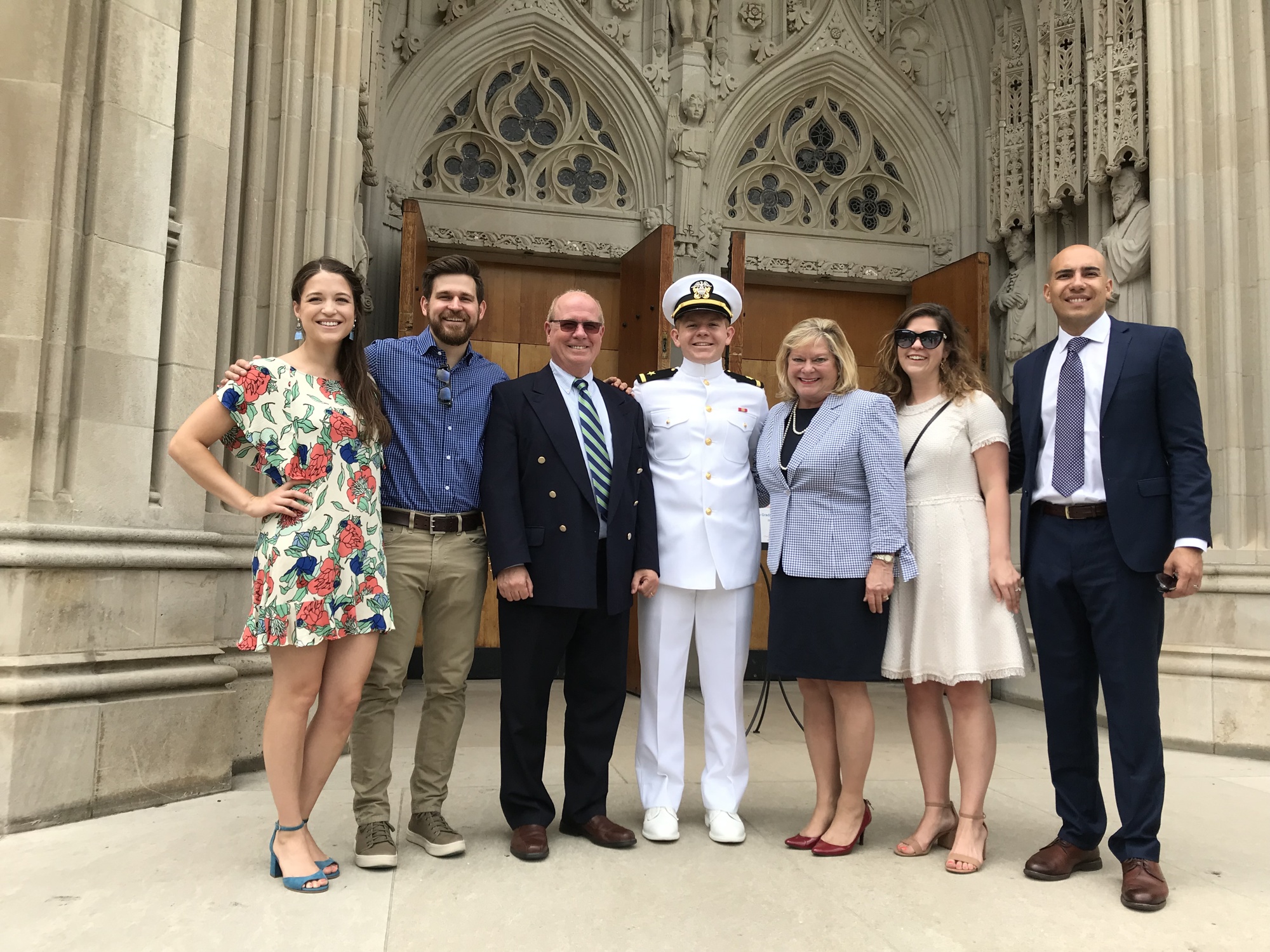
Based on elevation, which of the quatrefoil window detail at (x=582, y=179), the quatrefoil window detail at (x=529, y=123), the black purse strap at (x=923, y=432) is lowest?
the black purse strap at (x=923, y=432)

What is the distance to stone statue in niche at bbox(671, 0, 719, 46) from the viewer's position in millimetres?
7691

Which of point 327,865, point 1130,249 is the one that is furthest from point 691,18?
point 327,865

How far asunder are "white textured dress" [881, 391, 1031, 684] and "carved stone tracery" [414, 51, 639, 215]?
490 centimetres

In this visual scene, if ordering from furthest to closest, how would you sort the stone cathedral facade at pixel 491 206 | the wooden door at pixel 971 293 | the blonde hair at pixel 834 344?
the wooden door at pixel 971 293
the stone cathedral facade at pixel 491 206
the blonde hair at pixel 834 344

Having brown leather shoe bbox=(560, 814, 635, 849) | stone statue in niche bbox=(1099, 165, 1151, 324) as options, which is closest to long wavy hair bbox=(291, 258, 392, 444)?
brown leather shoe bbox=(560, 814, 635, 849)

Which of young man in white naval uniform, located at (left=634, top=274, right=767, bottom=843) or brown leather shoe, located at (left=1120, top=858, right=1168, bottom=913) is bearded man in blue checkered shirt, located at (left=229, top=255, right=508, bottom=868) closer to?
young man in white naval uniform, located at (left=634, top=274, right=767, bottom=843)

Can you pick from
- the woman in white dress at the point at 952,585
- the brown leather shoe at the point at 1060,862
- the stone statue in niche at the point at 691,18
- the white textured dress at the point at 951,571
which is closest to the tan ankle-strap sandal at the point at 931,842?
the woman in white dress at the point at 952,585

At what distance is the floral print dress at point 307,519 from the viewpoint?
112 inches

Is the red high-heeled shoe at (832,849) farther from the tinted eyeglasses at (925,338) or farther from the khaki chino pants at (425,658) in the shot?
the tinted eyeglasses at (925,338)

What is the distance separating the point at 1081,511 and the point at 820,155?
5787 mm

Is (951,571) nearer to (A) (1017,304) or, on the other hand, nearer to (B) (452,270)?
(B) (452,270)

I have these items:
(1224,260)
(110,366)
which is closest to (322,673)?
(110,366)

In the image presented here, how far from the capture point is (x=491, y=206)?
7582 mm

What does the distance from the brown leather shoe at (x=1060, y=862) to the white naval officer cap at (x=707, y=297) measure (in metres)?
2.04
